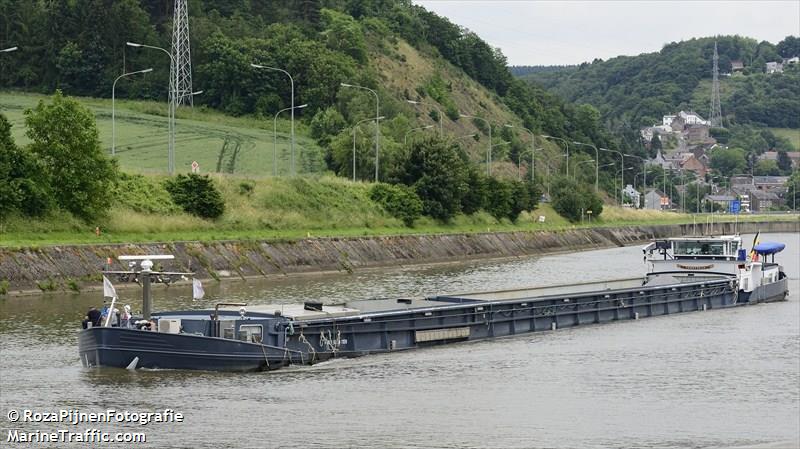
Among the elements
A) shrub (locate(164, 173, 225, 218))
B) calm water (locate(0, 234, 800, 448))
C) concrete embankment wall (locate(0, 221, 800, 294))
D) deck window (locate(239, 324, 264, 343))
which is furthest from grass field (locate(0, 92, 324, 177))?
deck window (locate(239, 324, 264, 343))

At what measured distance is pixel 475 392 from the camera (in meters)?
40.2

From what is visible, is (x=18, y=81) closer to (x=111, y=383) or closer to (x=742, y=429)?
(x=111, y=383)

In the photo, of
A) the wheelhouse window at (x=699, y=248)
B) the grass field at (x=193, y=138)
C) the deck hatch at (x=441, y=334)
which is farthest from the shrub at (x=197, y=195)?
the deck hatch at (x=441, y=334)

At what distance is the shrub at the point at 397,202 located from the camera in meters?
111

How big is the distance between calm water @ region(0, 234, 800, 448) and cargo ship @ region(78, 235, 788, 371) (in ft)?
2.34

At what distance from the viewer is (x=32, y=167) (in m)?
77.9

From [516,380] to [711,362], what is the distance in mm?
9091

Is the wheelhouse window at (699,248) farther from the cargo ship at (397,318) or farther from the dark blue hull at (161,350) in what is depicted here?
the dark blue hull at (161,350)

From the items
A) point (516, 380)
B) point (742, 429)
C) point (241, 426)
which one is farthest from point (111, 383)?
point (742, 429)

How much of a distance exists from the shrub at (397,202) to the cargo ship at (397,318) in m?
40.1

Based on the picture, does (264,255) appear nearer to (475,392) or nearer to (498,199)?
(475,392)

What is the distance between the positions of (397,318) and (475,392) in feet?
30.3

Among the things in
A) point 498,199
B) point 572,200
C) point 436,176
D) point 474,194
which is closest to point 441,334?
point 436,176

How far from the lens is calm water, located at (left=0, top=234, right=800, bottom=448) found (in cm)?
3353
